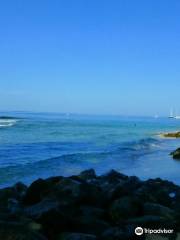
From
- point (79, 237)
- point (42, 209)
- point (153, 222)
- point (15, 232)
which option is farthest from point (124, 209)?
point (15, 232)

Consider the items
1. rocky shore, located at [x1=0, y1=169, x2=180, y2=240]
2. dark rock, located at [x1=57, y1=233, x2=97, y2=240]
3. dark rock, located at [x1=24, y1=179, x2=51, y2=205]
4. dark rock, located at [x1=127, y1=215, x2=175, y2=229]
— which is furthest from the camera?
dark rock, located at [x1=24, y1=179, x2=51, y2=205]

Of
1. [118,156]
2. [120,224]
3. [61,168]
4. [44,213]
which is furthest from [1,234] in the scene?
[118,156]

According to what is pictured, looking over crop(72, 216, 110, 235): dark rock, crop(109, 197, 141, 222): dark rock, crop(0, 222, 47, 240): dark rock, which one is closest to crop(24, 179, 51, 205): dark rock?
crop(109, 197, 141, 222): dark rock

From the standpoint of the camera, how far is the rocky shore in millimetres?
7254

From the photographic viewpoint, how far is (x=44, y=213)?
26.7 ft

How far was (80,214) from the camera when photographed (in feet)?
29.2

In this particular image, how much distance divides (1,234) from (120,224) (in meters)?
2.97

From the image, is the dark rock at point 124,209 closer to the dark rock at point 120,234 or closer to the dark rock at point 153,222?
the dark rock at point 153,222

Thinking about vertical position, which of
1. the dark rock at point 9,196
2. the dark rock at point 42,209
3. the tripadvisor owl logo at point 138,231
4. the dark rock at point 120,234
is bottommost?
the dark rock at point 9,196

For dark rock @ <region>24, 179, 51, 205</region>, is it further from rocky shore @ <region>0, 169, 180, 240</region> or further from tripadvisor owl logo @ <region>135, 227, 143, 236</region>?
tripadvisor owl logo @ <region>135, 227, 143, 236</region>

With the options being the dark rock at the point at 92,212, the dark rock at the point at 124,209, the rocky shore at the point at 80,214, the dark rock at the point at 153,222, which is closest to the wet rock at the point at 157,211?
the rocky shore at the point at 80,214

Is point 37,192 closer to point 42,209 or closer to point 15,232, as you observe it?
point 42,209

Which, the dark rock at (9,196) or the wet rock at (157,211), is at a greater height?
the wet rock at (157,211)

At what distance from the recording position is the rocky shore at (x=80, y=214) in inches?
286
